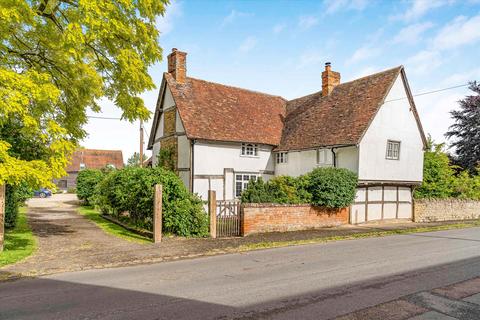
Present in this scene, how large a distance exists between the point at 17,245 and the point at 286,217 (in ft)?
37.6

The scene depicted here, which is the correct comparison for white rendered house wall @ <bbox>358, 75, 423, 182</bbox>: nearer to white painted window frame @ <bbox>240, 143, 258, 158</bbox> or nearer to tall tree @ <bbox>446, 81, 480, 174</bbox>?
white painted window frame @ <bbox>240, 143, 258, 158</bbox>

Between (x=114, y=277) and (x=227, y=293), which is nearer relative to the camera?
(x=227, y=293)

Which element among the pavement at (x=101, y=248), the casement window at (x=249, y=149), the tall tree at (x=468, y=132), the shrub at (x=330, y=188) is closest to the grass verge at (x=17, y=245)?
the pavement at (x=101, y=248)

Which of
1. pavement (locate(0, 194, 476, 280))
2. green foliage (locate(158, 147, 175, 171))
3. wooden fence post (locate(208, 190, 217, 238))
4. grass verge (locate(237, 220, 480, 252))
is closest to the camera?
pavement (locate(0, 194, 476, 280))

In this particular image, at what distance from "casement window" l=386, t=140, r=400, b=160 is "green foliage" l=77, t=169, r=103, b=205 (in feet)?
73.2

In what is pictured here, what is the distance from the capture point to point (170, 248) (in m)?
12.4

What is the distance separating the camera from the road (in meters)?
6.18

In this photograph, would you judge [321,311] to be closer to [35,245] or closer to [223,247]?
[223,247]

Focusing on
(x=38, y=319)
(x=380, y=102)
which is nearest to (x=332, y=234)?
(x=380, y=102)

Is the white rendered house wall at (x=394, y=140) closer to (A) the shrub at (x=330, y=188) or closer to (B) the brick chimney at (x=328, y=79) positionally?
(A) the shrub at (x=330, y=188)

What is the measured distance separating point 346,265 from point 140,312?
20.2 feet

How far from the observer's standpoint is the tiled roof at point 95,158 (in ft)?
218

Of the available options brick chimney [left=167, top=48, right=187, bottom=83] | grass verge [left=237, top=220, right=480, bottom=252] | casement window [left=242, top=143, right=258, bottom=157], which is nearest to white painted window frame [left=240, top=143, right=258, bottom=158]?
casement window [left=242, top=143, right=258, bottom=157]

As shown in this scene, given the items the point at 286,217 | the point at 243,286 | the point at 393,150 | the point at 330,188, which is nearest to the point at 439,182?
the point at 393,150
